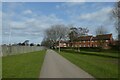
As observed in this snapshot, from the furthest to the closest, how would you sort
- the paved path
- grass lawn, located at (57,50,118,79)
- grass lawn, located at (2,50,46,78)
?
1. grass lawn, located at (57,50,118,79)
2. grass lawn, located at (2,50,46,78)
3. the paved path

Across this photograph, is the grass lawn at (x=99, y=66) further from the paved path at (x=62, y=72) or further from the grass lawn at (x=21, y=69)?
the grass lawn at (x=21, y=69)

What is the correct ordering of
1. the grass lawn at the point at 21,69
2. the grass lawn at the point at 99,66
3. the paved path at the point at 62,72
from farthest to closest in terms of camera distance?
the grass lawn at the point at 99,66 → the grass lawn at the point at 21,69 → the paved path at the point at 62,72

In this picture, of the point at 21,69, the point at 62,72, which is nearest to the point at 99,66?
the point at 62,72

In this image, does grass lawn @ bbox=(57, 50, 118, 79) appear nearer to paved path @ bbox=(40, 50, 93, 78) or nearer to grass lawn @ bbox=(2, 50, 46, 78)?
paved path @ bbox=(40, 50, 93, 78)

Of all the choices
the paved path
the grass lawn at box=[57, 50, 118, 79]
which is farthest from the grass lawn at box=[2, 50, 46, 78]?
the grass lawn at box=[57, 50, 118, 79]

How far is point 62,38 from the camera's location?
3698 inches

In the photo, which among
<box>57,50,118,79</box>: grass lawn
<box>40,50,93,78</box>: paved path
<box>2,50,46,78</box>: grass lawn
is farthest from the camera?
<box>57,50,118,79</box>: grass lawn

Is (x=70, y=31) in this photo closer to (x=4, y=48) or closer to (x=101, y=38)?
(x=101, y=38)

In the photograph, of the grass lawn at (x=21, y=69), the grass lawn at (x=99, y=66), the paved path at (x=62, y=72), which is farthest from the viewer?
the grass lawn at (x=99, y=66)

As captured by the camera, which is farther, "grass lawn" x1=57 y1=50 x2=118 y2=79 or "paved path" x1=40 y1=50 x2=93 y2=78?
"grass lawn" x1=57 y1=50 x2=118 y2=79

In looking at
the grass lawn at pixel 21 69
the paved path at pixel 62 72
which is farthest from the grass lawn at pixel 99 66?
the grass lawn at pixel 21 69

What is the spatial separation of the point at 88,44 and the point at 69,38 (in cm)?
5603

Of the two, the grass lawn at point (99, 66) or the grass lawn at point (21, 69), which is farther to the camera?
the grass lawn at point (99, 66)

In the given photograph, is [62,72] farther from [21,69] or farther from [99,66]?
[99,66]
